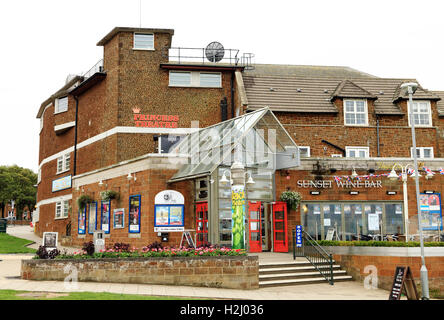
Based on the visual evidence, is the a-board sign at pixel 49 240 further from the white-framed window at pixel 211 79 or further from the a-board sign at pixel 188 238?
the white-framed window at pixel 211 79

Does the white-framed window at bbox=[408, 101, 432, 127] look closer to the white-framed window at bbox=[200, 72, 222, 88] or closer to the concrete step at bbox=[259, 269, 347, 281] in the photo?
the white-framed window at bbox=[200, 72, 222, 88]

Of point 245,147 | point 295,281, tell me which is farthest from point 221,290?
point 245,147

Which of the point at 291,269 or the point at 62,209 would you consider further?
the point at 62,209

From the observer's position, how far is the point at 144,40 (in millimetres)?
30156

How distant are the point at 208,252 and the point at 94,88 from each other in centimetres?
2026

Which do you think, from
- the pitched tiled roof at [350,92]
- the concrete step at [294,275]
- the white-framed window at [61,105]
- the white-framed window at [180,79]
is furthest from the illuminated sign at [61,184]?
the concrete step at [294,275]

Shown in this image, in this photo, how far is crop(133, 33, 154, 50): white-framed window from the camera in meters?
30.1

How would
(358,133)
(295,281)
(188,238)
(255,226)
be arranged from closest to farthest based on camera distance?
→ 1. (295,281)
2. (188,238)
3. (255,226)
4. (358,133)

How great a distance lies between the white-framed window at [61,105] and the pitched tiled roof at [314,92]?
567 inches

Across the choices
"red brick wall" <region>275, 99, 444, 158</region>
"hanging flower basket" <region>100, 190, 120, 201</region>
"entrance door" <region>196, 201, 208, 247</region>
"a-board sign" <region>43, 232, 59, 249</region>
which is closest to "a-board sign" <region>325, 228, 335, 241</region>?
"entrance door" <region>196, 201, 208, 247</region>

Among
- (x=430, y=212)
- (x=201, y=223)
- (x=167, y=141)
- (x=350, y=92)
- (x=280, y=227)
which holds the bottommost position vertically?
(x=280, y=227)

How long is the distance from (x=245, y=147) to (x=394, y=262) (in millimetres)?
7652

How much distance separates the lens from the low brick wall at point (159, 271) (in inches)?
579

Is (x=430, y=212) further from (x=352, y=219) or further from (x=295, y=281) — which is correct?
(x=295, y=281)
